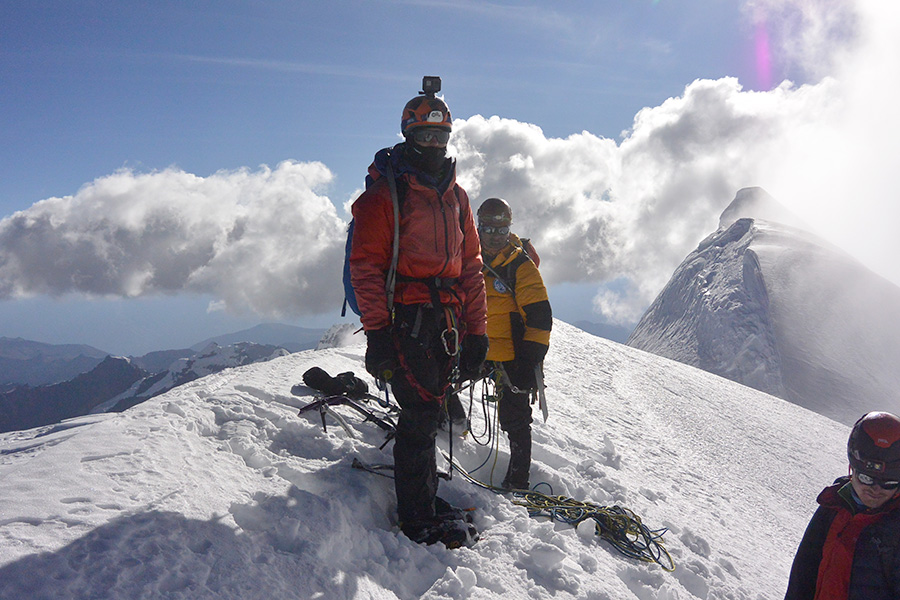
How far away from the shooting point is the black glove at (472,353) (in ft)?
13.6

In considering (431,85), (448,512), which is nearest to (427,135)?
(431,85)

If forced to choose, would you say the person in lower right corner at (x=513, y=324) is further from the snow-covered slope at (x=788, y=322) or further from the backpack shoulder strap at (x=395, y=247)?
the snow-covered slope at (x=788, y=322)

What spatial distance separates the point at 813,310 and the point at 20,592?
81.0 meters

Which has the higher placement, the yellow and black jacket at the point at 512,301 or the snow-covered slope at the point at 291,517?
the yellow and black jacket at the point at 512,301

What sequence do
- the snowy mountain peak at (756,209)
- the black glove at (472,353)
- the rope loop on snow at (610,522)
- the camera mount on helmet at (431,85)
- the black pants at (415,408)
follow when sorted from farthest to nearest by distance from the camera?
1. the snowy mountain peak at (756,209)
2. the rope loop on snow at (610,522)
3. the black glove at (472,353)
4. the camera mount on helmet at (431,85)
5. the black pants at (415,408)

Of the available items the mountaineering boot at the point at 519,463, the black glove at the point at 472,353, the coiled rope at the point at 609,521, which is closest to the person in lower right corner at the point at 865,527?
the coiled rope at the point at 609,521

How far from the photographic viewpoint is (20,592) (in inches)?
80.1

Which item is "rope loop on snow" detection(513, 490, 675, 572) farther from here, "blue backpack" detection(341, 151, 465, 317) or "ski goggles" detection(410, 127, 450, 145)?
"ski goggles" detection(410, 127, 450, 145)

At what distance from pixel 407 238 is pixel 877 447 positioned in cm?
313

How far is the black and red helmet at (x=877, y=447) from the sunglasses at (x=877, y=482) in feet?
0.05

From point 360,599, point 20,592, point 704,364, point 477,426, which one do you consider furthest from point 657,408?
point 704,364

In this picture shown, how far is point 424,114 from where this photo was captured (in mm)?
3822

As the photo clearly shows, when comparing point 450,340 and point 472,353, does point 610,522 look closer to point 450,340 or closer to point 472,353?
point 472,353

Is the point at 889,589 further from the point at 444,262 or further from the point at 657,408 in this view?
the point at 657,408
